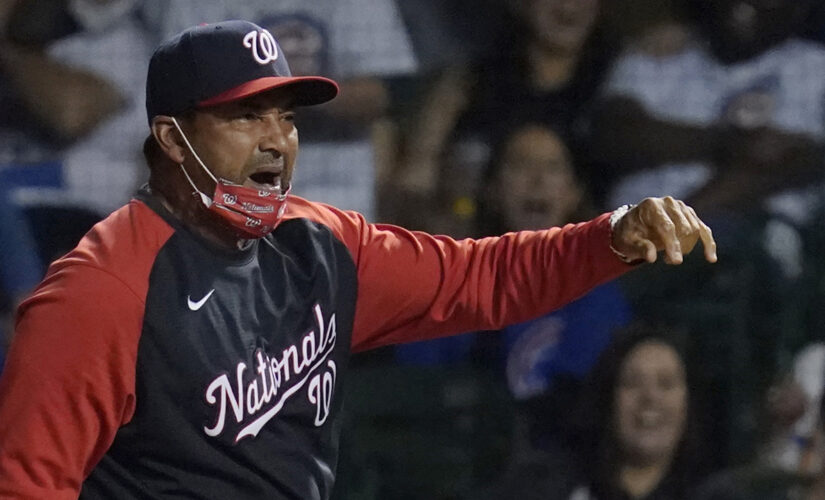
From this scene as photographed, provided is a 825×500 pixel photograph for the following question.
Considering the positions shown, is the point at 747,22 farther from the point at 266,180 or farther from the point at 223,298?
the point at 223,298

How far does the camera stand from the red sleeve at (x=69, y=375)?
1770mm

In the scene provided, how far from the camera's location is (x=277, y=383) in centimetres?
202

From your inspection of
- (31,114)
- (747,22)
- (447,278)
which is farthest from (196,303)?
(747,22)

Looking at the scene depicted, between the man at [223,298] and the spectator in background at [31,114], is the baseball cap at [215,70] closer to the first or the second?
the man at [223,298]

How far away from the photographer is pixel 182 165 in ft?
6.60

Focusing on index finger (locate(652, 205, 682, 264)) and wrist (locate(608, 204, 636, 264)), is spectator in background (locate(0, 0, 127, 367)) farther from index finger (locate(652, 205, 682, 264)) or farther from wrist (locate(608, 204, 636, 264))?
index finger (locate(652, 205, 682, 264))

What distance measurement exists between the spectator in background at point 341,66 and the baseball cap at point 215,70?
1.87 m

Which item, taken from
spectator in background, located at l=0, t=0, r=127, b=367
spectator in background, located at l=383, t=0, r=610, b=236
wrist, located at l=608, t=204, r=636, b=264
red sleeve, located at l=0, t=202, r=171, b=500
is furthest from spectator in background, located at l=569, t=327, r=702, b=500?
red sleeve, located at l=0, t=202, r=171, b=500

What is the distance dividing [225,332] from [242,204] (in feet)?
0.60

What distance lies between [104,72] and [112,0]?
211mm

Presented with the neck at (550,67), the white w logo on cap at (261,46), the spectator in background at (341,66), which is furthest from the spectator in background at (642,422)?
the white w logo on cap at (261,46)

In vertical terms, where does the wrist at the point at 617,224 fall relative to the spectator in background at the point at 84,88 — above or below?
above

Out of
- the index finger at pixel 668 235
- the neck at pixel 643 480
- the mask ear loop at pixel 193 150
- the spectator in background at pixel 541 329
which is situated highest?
the mask ear loop at pixel 193 150

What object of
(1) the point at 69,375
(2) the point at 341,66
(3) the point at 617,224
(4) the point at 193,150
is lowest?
(2) the point at 341,66
